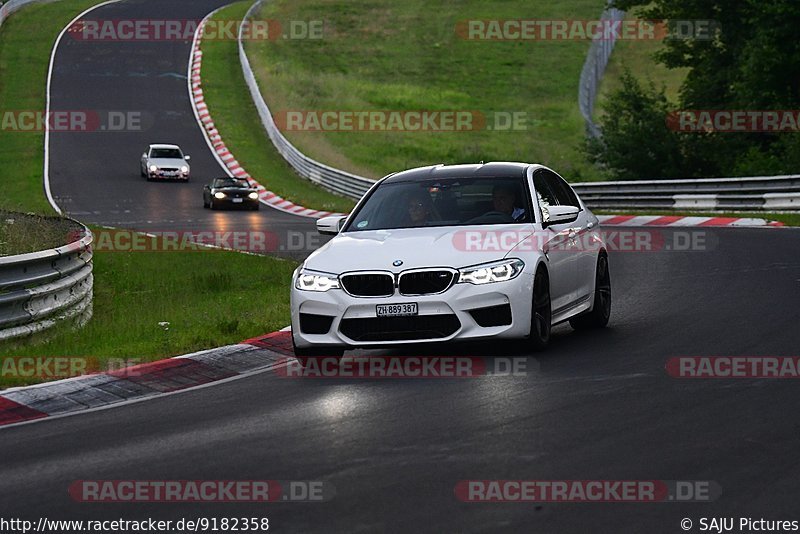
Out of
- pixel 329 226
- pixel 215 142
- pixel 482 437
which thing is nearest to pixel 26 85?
pixel 215 142

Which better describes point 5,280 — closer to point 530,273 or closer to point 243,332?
point 243,332

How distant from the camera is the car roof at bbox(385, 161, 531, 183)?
12.5 metres

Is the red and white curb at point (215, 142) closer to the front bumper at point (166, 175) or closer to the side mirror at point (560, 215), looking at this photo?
the front bumper at point (166, 175)

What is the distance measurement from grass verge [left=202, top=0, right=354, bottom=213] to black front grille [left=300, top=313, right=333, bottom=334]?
2642 centimetres

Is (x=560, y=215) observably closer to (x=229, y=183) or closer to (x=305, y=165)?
(x=229, y=183)

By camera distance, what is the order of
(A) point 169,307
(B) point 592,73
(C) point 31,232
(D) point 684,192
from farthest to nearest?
(B) point 592,73
(D) point 684,192
(C) point 31,232
(A) point 169,307

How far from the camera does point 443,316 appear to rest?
10867 mm

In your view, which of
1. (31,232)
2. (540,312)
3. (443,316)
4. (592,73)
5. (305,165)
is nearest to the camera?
(443,316)

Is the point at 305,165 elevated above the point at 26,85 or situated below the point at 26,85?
below

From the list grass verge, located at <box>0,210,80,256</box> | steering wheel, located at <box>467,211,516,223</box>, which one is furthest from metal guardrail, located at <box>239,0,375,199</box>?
steering wheel, located at <box>467,211,516,223</box>

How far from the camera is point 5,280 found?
12.9 metres

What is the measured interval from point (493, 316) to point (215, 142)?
44725 mm

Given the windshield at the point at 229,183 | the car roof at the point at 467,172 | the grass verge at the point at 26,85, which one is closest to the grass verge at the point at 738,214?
the windshield at the point at 229,183

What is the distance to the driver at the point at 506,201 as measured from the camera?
1212 centimetres
